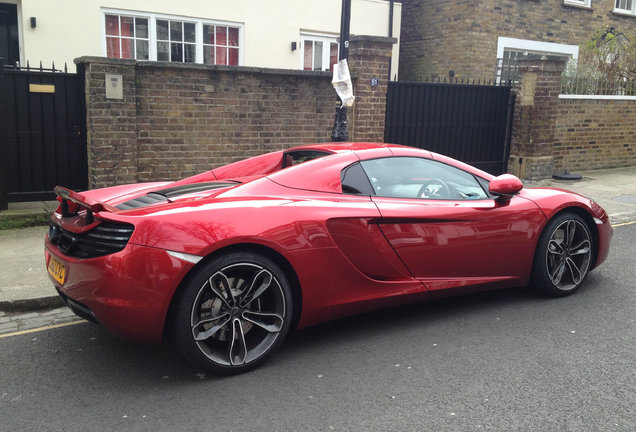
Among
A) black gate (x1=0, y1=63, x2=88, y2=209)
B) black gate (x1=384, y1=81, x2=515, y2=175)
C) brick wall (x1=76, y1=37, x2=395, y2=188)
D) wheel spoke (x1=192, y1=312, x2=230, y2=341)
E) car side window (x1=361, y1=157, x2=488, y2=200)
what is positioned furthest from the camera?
black gate (x1=384, y1=81, x2=515, y2=175)

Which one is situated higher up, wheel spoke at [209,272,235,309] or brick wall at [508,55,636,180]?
brick wall at [508,55,636,180]

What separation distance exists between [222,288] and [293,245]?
51 centimetres

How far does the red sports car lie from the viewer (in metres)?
3.46

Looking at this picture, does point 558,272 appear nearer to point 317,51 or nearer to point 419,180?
point 419,180

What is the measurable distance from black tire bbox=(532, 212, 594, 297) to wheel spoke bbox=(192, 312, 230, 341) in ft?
8.91

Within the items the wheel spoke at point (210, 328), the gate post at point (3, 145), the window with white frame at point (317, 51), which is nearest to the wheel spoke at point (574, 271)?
the wheel spoke at point (210, 328)

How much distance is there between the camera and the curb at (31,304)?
491 cm

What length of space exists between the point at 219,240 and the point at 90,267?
742 mm

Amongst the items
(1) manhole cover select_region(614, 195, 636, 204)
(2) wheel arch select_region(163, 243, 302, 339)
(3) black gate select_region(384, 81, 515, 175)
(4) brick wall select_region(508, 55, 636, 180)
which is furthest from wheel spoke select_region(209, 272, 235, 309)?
(4) brick wall select_region(508, 55, 636, 180)

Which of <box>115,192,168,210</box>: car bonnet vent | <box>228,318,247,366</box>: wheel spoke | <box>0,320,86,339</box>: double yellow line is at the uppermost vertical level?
<box>115,192,168,210</box>: car bonnet vent

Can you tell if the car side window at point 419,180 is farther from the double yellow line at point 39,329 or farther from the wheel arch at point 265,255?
the double yellow line at point 39,329

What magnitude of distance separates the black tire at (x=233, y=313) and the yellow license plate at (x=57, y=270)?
2.58ft

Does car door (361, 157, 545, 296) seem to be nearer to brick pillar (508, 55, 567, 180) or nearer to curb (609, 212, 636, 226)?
curb (609, 212, 636, 226)

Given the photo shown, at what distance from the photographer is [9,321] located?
4734 millimetres
